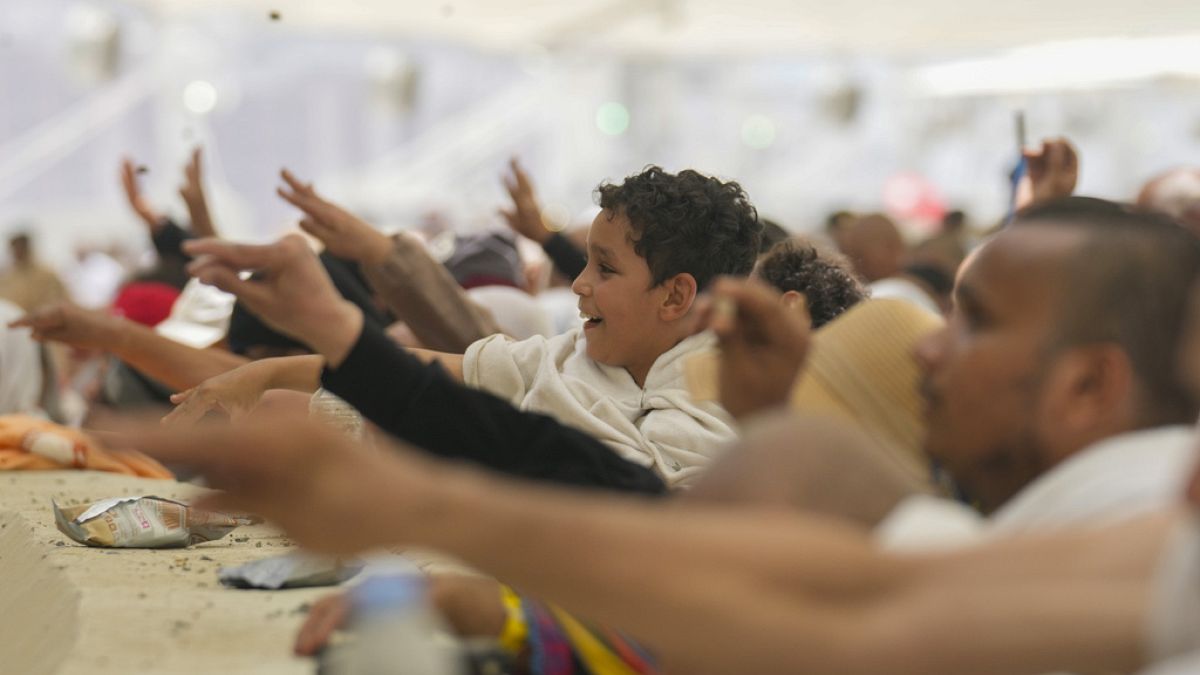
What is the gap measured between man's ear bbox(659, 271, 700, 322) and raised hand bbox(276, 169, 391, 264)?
2.23ft

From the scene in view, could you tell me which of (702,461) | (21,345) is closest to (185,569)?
(702,461)

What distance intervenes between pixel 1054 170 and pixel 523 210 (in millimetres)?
1732

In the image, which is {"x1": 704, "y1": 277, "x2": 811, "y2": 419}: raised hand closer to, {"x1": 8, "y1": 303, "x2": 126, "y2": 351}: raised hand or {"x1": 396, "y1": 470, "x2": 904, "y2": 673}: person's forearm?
{"x1": 396, "y1": 470, "x2": 904, "y2": 673}: person's forearm

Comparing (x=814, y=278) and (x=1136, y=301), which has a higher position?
(x=1136, y=301)

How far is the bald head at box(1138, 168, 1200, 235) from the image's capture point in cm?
548

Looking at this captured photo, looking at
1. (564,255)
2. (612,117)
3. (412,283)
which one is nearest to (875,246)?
(564,255)

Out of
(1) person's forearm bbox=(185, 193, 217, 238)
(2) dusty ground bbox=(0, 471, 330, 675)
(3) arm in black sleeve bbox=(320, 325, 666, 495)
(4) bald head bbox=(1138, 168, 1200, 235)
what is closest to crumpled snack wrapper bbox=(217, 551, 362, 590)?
(2) dusty ground bbox=(0, 471, 330, 675)

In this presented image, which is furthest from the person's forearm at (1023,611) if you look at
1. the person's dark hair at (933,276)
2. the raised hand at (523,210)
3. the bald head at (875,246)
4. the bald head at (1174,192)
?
the person's dark hair at (933,276)

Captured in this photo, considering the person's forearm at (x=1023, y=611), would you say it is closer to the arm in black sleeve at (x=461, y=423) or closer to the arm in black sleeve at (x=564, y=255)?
the arm in black sleeve at (x=461, y=423)

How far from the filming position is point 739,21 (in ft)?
41.0

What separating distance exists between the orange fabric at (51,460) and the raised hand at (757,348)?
3.53 metres

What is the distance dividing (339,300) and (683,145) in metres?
18.3

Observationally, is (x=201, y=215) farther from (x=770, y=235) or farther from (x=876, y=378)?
(x=876, y=378)

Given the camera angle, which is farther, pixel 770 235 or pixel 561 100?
pixel 561 100
